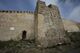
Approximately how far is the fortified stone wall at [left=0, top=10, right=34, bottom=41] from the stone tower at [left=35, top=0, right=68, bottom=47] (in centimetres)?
76

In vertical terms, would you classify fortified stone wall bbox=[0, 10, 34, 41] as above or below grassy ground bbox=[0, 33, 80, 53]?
above

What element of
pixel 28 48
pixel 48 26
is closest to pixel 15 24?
pixel 28 48

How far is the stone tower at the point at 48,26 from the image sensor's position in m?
20.6

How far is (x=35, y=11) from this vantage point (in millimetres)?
21938

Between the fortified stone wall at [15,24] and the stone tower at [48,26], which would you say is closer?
the fortified stone wall at [15,24]

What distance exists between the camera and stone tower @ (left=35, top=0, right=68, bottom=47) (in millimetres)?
20562

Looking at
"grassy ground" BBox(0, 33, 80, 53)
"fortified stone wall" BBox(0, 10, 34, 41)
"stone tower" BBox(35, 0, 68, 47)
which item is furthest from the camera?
"stone tower" BBox(35, 0, 68, 47)

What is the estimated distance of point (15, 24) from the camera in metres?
20.6

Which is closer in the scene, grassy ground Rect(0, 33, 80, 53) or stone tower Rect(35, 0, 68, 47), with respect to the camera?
grassy ground Rect(0, 33, 80, 53)

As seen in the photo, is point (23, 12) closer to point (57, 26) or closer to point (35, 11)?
point (35, 11)

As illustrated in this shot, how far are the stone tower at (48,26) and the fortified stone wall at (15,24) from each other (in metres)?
0.76

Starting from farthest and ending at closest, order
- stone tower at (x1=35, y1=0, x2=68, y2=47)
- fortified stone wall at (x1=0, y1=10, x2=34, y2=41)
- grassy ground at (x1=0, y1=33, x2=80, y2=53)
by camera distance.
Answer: stone tower at (x1=35, y1=0, x2=68, y2=47) → fortified stone wall at (x1=0, y1=10, x2=34, y2=41) → grassy ground at (x1=0, y1=33, x2=80, y2=53)

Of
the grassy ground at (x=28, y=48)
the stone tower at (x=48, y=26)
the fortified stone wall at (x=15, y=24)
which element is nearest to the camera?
the grassy ground at (x=28, y=48)

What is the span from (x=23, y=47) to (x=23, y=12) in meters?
4.04
